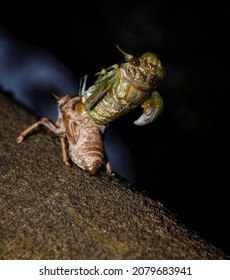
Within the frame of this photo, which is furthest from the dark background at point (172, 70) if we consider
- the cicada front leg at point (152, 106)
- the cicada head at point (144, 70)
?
the cicada head at point (144, 70)

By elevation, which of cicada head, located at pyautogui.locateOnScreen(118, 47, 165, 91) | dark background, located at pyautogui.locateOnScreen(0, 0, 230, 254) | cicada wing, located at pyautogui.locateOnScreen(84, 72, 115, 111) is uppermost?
cicada head, located at pyautogui.locateOnScreen(118, 47, 165, 91)

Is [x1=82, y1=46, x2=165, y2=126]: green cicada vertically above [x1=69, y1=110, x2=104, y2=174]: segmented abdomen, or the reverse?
[x1=82, y1=46, x2=165, y2=126]: green cicada

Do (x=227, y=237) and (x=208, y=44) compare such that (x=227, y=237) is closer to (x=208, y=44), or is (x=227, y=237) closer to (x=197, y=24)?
(x=208, y=44)

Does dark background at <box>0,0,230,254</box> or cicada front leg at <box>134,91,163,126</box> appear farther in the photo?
dark background at <box>0,0,230,254</box>

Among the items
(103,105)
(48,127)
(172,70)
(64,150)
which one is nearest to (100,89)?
(103,105)

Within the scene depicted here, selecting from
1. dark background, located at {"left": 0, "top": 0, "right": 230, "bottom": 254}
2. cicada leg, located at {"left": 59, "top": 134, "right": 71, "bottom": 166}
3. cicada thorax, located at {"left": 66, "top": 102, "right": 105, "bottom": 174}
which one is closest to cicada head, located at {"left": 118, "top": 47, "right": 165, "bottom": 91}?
cicada thorax, located at {"left": 66, "top": 102, "right": 105, "bottom": 174}

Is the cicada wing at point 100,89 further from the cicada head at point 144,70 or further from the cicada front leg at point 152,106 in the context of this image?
the cicada front leg at point 152,106

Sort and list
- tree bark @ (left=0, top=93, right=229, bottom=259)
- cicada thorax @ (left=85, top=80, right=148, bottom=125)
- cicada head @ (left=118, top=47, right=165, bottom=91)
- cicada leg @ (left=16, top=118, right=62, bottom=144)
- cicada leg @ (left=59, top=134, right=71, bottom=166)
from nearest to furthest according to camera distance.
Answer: tree bark @ (left=0, top=93, right=229, bottom=259) → cicada head @ (left=118, top=47, right=165, bottom=91) → cicada thorax @ (left=85, top=80, right=148, bottom=125) → cicada leg @ (left=59, top=134, right=71, bottom=166) → cicada leg @ (left=16, top=118, right=62, bottom=144)

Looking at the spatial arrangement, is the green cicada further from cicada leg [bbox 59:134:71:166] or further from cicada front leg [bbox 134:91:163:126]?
cicada leg [bbox 59:134:71:166]
